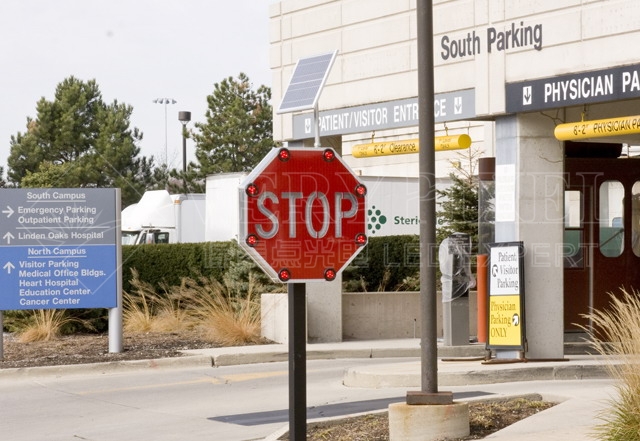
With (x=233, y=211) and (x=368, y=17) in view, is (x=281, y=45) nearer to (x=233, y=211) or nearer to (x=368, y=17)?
(x=368, y=17)

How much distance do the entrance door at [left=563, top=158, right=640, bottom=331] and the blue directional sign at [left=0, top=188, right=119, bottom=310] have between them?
6929 millimetres

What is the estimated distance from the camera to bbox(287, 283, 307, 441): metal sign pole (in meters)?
7.12

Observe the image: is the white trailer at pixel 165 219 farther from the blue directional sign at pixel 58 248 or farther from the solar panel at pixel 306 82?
the solar panel at pixel 306 82

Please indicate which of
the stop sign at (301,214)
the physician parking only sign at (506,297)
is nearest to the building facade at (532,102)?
the physician parking only sign at (506,297)

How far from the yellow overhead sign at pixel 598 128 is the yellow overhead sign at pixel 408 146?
73.4 inches

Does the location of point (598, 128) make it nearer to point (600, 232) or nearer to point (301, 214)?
point (600, 232)

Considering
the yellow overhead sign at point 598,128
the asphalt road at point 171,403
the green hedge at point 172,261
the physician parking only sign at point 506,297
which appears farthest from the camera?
the green hedge at point 172,261

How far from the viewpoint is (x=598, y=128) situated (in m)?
14.5

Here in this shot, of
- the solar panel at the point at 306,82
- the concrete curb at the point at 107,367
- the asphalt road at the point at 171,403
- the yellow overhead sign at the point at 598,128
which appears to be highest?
the solar panel at the point at 306,82

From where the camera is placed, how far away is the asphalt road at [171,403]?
11633 mm

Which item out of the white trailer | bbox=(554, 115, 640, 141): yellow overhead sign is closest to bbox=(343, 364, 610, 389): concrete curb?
bbox=(554, 115, 640, 141): yellow overhead sign

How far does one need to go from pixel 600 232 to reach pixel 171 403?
24.6 feet

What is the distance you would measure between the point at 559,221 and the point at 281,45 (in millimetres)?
6259

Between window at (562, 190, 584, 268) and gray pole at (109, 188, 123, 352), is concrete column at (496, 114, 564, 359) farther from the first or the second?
gray pole at (109, 188, 123, 352)
